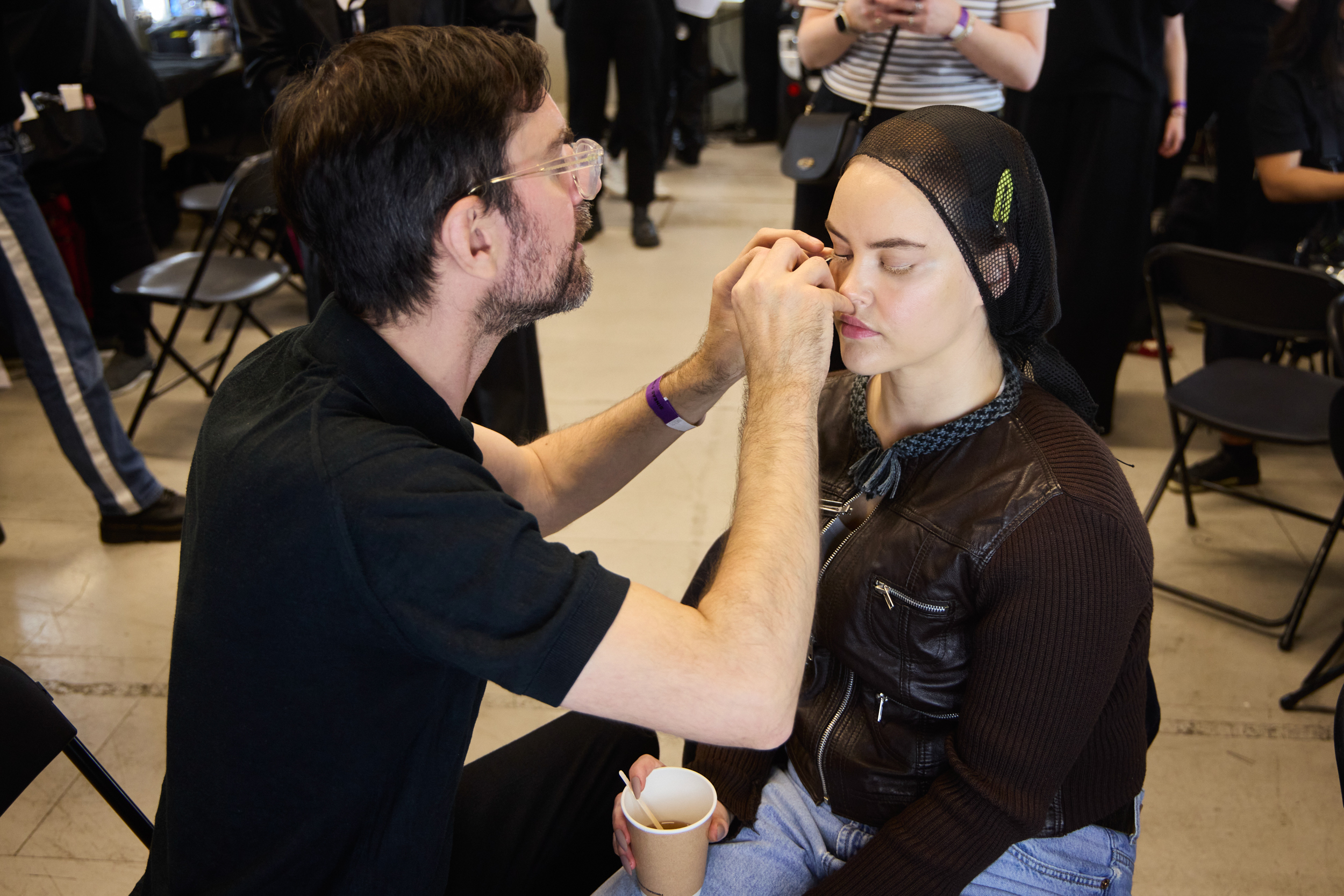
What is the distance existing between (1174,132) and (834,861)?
10.9ft

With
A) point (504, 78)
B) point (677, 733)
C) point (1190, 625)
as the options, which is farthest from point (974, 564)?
point (1190, 625)

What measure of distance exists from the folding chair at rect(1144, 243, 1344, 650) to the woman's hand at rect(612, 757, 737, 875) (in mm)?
1758

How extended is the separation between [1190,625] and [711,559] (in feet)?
5.22

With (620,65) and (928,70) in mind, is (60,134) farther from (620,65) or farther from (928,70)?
(928,70)

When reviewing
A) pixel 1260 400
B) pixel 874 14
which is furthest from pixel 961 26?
pixel 1260 400

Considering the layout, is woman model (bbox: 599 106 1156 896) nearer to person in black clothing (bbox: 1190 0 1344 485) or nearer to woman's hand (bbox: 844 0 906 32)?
woman's hand (bbox: 844 0 906 32)

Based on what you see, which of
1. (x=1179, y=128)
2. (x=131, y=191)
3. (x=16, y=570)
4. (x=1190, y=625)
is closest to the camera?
(x=1190, y=625)

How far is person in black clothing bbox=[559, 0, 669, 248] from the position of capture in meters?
4.86

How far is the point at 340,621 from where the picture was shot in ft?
3.17

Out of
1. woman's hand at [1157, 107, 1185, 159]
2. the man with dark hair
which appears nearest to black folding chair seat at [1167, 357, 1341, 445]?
woman's hand at [1157, 107, 1185, 159]

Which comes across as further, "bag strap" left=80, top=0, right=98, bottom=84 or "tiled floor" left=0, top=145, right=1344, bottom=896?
"bag strap" left=80, top=0, right=98, bottom=84

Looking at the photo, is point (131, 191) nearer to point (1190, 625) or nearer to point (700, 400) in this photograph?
point (700, 400)

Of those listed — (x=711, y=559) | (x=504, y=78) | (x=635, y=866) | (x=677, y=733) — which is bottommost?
(x=635, y=866)

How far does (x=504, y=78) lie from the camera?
1132 millimetres
